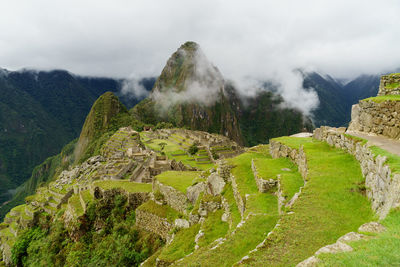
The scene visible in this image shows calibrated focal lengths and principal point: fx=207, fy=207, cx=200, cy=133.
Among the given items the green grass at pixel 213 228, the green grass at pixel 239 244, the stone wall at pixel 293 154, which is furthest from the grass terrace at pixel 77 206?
the stone wall at pixel 293 154

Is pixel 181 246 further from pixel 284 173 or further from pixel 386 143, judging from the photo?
pixel 386 143

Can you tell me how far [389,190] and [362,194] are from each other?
159 centimetres

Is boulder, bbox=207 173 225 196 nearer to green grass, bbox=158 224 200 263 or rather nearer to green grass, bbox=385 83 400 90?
green grass, bbox=158 224 200 263

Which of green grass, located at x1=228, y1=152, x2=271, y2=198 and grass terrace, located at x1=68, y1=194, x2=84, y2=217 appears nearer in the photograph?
green grass, located at x1=228, y1=152, x2=271, y2=198

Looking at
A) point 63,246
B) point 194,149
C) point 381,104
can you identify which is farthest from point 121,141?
point 381,104

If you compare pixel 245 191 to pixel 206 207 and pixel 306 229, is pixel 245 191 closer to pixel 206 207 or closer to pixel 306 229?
pixel 206 207

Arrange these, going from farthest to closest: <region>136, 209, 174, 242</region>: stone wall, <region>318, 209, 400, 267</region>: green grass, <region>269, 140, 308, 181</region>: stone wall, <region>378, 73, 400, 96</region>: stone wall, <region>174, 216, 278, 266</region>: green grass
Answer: <region>136, 209, 174, 242</region>: stone wall < <region>378, 73, 400, 96</region>: stone wall < <region>269, 140, 308, 181</region>: stone wall < <region>174, 216, 278, 266</region>: green grass < <region>318, 209, 400, 267</region>: green grass

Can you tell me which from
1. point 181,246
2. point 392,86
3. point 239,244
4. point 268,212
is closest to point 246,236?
point 239,244

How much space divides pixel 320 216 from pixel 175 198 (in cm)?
917

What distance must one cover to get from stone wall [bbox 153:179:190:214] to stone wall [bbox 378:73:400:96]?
11.7 metres

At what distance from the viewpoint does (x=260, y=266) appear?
4246 millimetres

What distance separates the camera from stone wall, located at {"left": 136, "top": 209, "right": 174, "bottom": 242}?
12250mm

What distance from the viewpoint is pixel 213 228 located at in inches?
343

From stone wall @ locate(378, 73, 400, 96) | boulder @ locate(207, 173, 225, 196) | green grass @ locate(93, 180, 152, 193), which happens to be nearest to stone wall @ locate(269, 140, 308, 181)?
boulder @ locate(207, 173, 225, 196)
